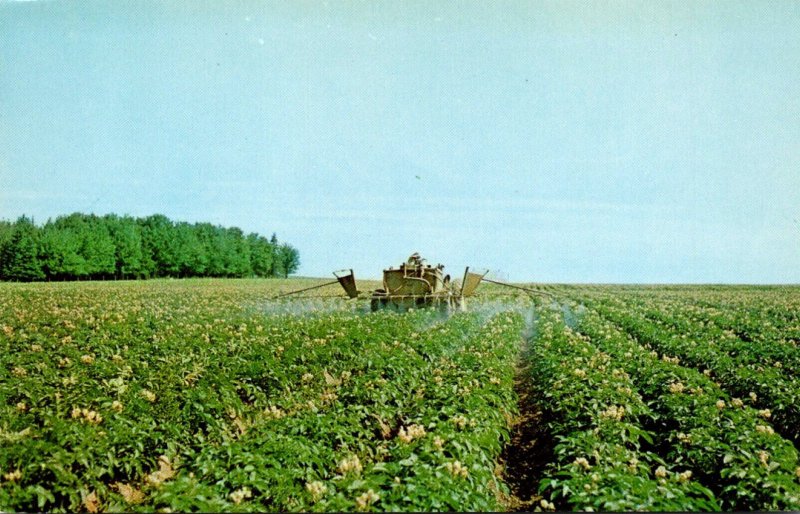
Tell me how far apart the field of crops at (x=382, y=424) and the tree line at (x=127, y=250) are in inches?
1018

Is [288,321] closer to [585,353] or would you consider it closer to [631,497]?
[585,353]

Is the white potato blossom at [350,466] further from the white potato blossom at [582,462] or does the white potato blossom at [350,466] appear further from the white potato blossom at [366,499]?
the white potato blossom at [582,462]

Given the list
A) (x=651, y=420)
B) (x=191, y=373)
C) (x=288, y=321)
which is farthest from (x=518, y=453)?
(x=288, y=321)

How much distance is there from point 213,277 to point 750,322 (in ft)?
124

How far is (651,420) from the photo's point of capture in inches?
228

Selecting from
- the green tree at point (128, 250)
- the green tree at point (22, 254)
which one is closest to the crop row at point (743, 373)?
the green tree at point (22, 254)

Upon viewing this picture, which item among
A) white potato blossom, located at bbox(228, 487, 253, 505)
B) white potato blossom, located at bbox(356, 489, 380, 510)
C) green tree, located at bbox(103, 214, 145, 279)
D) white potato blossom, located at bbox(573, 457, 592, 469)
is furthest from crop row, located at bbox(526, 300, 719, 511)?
green tree, located at bbox(103, 214, 145, 279)

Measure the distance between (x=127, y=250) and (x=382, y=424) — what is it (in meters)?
37.8

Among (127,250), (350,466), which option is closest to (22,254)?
(127,250)

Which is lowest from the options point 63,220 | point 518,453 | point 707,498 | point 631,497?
point 518,453

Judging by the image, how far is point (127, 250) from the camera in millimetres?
37031

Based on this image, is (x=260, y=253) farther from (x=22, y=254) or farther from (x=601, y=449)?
(x=601, y=449)

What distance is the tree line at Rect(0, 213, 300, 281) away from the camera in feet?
105

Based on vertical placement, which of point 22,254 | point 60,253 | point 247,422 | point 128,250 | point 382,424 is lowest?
point 247,422
